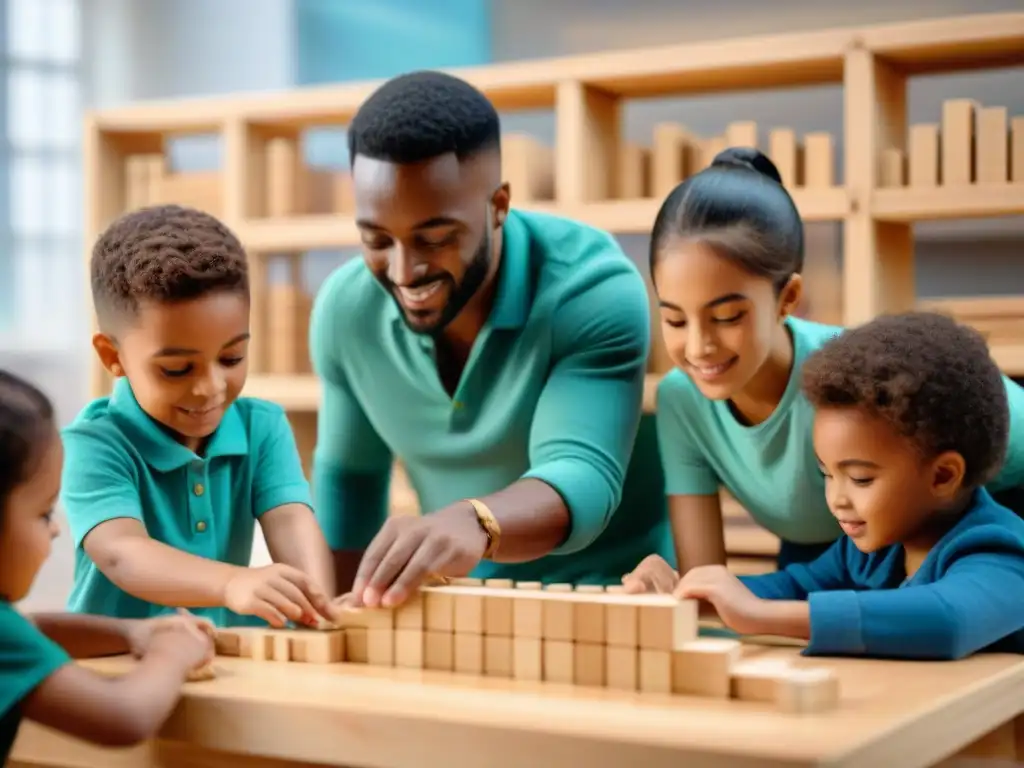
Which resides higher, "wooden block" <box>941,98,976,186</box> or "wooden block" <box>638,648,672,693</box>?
"wooden block" <box>941,98,976,186</box>

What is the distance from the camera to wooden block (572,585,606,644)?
1.28 metres

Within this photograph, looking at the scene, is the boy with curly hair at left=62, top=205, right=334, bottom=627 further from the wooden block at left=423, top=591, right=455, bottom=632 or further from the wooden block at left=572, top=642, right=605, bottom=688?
the wooden block at left=572, top=642, right=605, bottom=688

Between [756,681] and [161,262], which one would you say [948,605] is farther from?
[161,262]

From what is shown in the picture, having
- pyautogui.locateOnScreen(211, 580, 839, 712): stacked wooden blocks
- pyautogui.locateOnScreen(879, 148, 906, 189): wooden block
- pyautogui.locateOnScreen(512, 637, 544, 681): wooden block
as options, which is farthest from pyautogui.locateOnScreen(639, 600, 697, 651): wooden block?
pyautogui.locateOnScreen(879, 148, 906, 189): wooden block

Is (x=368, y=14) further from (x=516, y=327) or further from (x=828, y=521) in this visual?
(x=828, y=521)

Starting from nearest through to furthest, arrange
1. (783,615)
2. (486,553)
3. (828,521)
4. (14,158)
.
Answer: (783,615) < (486,553) < (828,521) < (14,158)

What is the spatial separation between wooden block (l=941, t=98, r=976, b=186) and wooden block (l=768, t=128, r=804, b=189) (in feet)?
1.09

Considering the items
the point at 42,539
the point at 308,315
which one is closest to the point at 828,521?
the point at 42,539

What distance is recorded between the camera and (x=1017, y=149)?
2947 millimetres

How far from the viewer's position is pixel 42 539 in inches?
48.7

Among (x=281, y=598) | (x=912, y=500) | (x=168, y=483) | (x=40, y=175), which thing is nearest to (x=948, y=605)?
(x=912, y=500)

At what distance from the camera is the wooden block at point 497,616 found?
4.37 ft

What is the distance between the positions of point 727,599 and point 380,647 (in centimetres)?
36

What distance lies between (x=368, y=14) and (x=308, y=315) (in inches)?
55.2
